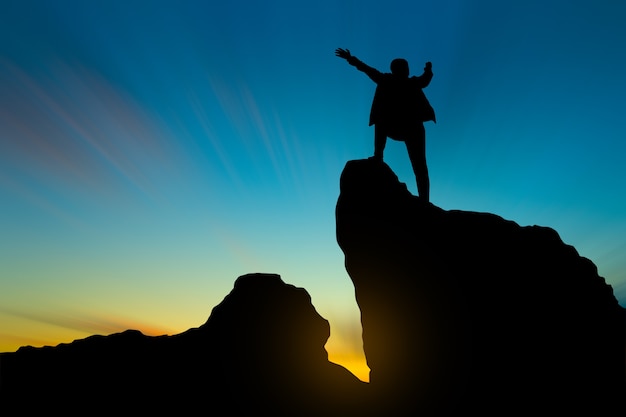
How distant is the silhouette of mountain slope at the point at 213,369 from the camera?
1502 centimetres

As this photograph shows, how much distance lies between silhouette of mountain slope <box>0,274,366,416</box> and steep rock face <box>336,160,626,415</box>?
6258 mm

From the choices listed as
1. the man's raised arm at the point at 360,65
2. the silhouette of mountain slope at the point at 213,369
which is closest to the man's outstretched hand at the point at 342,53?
the man's raised arm at the point at 360,65

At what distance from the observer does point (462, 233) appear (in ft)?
30.0

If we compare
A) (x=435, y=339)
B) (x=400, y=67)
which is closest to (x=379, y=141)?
(x=400, y=67)

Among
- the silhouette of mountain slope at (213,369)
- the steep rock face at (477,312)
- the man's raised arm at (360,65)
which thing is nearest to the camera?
the steep rock face at (477,312)

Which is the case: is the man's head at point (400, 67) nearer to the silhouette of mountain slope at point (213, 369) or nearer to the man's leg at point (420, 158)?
→ the man's leg at point (420, 158)

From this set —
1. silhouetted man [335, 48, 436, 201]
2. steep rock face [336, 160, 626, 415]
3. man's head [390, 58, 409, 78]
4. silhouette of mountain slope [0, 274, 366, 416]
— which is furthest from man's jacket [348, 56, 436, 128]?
silhouette of mountain slope [0, 274, 366, 416]

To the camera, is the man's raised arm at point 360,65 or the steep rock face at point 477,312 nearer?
the steep rock face at point 477,312

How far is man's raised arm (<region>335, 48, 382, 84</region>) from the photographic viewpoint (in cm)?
1003

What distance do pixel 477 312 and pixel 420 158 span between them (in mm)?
4962

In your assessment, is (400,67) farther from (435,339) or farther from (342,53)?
(435,339)

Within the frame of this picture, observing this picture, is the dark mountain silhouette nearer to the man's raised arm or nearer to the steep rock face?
the steep rock face

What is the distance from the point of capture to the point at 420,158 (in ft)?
34.9

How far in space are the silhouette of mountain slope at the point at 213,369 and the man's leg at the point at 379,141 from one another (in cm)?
1009
